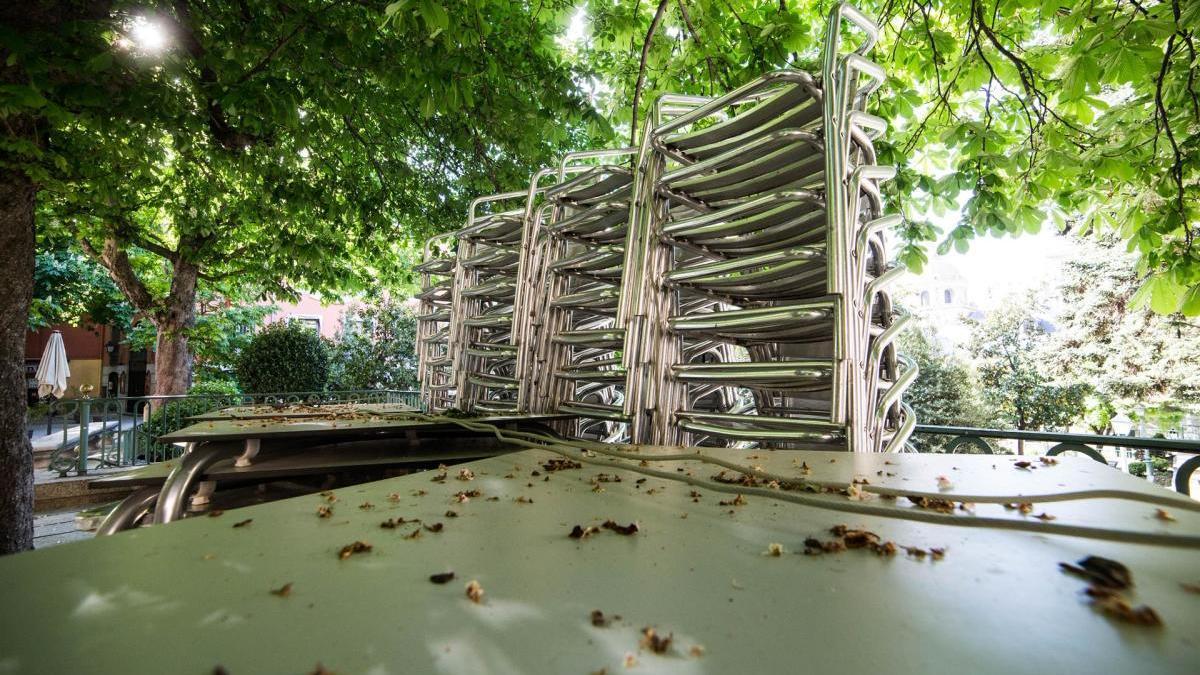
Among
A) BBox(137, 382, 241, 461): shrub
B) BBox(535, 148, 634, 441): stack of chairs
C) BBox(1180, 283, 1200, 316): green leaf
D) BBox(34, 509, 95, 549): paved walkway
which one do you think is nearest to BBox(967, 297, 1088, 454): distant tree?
BBox(1180, 283, 1200, 316): green leaf

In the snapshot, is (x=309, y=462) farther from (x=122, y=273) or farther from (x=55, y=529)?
(x=122, y=273)

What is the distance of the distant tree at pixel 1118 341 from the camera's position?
685 inches

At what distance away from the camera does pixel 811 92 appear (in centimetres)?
190

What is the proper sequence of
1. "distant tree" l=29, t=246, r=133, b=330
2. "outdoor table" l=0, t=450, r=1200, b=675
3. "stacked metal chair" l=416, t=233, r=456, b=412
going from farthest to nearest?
"distant tree" l=29, t=246, r=133, b=330
"stacked metal chair" l=416, t=233, r=456, b=412
"outdoor table" l=0, t=450, r=1200, b=675

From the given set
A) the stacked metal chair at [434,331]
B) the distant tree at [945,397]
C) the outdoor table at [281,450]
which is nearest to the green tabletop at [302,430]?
the outdoor table at [281,450]

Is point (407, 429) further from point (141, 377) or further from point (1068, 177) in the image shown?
point (141, 377)

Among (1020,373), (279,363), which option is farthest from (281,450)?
(1020,373)

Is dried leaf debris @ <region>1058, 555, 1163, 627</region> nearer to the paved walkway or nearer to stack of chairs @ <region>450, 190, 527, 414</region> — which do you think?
stack of chairs @ <region>450, 190, 527, 414</region>

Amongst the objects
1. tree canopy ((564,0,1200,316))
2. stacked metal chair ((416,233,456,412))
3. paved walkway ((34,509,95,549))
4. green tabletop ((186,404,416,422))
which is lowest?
paved walkway ((34,509,95,549))

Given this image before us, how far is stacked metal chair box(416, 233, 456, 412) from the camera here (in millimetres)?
4613

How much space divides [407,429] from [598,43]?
5244mm

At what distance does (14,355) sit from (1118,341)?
2694 cm

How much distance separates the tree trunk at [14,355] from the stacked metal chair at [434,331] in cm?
318

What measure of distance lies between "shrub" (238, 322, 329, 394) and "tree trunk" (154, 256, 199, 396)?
1.15m
